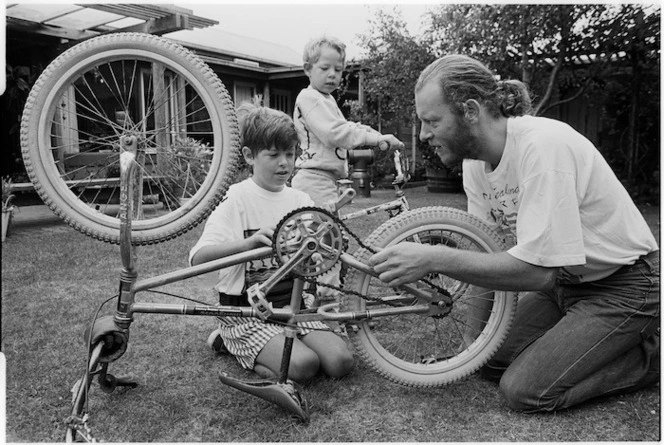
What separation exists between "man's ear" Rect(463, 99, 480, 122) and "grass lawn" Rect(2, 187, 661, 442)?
1046 mm

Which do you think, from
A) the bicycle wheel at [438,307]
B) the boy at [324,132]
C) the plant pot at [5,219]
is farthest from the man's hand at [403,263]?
the plant pot at [5,219]

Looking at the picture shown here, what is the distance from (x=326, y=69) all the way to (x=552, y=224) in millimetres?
1586

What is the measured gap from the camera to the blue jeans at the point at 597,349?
6.61 feet

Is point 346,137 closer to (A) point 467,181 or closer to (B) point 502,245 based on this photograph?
(A) point 467,181

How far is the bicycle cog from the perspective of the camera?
1867 mm

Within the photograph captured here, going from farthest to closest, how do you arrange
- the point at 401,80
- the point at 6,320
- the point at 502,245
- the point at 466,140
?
the point at 401,80 < the point at 6,320 < the point at 502,245 < the point at 466,140

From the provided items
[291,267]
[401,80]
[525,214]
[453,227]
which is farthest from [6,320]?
[401,80]

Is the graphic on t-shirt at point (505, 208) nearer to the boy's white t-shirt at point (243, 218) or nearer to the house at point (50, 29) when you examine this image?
the boy's white t-shirt at point (243, 218)

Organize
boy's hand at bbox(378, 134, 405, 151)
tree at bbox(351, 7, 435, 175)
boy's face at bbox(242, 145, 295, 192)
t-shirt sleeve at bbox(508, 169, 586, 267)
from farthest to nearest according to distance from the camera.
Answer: tree at bbox(351, 7, 435, 175)
boy's hand at bbox(378, 134, 405, 151)
boy's face at bbox(242, 145, 295, 192)
t-shirt sleeve at bbox(508, 169, 586, 267)

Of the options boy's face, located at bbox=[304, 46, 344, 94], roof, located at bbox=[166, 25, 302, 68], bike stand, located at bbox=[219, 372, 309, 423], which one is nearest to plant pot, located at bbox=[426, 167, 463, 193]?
roof, located at bbox=[166, 25, 302, 68]

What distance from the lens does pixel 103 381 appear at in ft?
6.76

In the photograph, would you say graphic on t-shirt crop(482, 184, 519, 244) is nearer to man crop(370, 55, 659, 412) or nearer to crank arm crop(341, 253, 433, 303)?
man crop(370, 55, 659, 412)

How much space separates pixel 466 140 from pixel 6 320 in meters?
2.61

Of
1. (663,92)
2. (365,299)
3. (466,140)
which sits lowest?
(365,299)
